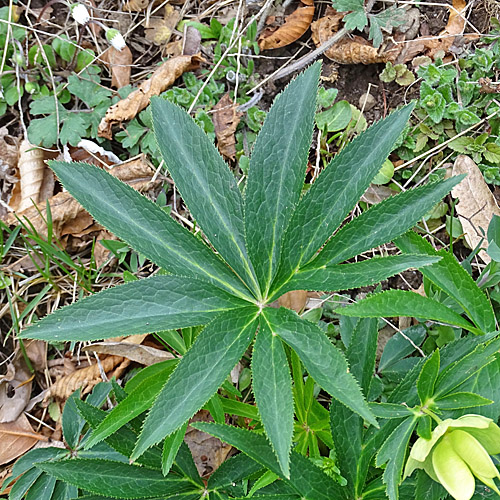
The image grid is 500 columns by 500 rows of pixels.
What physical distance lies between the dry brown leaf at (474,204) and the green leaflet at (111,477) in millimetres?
1264

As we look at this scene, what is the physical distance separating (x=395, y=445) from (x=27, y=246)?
1.60m

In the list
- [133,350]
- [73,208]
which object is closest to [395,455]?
[133,350]

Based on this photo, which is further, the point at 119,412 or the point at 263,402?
the point at 119,412

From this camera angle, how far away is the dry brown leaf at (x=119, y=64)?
2301mm

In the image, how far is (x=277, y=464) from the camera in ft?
3.56

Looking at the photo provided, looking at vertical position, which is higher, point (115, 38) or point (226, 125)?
point (115, 38)

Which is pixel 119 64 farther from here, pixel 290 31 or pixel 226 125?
pixel 290 31

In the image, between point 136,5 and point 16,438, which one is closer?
point 16,438

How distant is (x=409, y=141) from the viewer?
196 cm

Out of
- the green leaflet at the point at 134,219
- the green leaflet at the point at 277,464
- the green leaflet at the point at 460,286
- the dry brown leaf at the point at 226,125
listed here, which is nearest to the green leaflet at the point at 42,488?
the green leaflet at the point at 277,464

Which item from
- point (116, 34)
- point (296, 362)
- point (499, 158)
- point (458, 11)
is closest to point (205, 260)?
point (296, 362)

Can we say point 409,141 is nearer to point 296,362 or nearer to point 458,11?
point 458,11

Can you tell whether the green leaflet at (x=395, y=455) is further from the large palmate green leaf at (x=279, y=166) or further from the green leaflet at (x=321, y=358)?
the large palmate green leaf at (x=279, y=166)

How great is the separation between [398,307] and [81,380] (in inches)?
51.6
